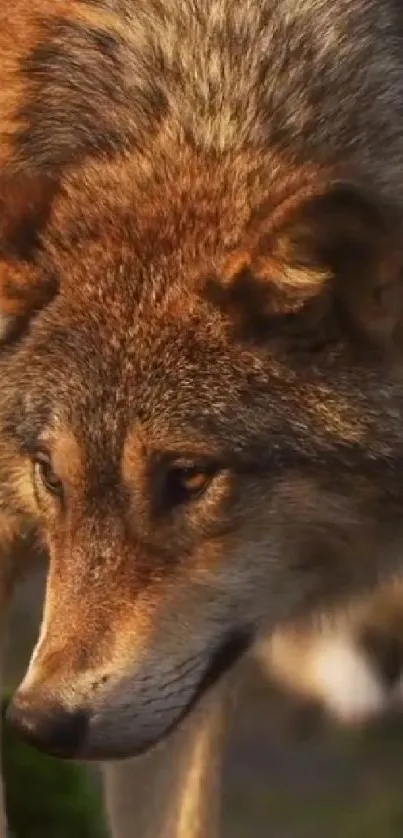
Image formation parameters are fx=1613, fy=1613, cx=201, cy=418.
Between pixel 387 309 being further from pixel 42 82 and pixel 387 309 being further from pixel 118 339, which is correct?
pixel 42 82

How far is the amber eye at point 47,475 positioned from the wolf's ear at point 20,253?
183 mm

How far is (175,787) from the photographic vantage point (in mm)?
2801

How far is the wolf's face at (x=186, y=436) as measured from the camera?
1944mm

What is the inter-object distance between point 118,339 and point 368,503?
38 centimetres

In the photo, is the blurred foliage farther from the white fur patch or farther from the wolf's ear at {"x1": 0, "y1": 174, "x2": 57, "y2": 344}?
the wolf's ear at {"x1": 0, "y1": 174, "x2": 57, "y2": 344}

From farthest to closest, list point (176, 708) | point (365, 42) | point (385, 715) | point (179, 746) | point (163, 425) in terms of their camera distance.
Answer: point (385, 715), point (179, 746), point (365, 42), point (176, 708), point (163, 425)

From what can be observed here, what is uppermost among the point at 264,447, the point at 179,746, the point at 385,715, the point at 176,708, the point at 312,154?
the point at 312,154

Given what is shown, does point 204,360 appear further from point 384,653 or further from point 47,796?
point 384,653

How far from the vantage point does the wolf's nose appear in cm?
195

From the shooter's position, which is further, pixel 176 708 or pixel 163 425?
pixel 176 708

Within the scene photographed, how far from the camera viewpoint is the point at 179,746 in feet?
9.09

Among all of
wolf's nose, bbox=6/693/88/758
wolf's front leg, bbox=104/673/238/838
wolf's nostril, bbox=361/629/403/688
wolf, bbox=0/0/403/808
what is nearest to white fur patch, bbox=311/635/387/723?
wolf's nostril, bbox=361/629/403/688

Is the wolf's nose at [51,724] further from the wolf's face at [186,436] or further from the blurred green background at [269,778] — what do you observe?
the blurred green background at [269,778]

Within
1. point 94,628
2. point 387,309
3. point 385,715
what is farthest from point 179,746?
point 387,309
